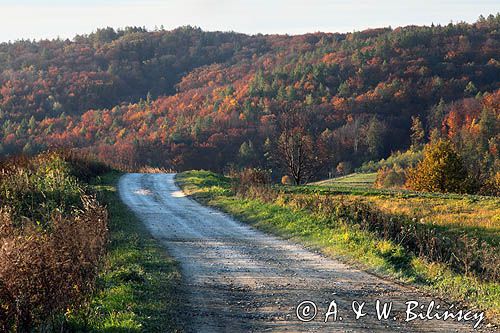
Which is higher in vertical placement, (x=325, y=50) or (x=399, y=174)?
(x=325, y=50)

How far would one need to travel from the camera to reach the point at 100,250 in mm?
10633

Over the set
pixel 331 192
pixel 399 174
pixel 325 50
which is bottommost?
pixel 399 174

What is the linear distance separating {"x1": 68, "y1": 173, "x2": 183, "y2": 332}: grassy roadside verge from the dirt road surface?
0.33 metres

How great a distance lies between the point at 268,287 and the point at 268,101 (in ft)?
444

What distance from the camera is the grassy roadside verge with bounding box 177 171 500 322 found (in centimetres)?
1000

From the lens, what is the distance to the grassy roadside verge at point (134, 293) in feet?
26.9

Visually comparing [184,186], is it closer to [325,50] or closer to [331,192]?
[331,192]

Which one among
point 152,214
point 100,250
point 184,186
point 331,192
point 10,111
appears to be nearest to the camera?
point 100,250

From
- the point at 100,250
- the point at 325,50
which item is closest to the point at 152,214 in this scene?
the point at 100,250

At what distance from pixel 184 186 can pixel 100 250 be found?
2399 cm
